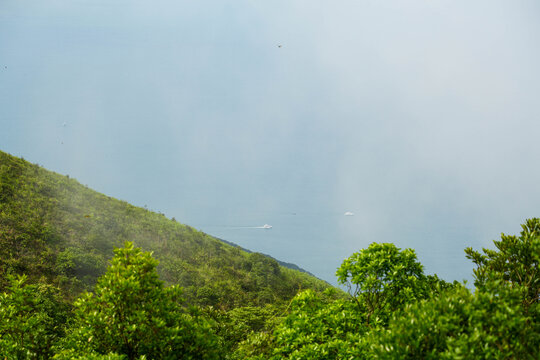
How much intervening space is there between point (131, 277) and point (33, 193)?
27.3 m

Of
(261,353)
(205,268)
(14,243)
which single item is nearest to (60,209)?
(14,243)

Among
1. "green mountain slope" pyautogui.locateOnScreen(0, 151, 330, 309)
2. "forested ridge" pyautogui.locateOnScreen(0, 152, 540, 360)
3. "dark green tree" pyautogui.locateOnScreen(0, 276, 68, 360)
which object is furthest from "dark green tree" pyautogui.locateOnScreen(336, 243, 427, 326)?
"green mountain slope" pyautogui.locateOnScreen(0, 151, 330, 309)

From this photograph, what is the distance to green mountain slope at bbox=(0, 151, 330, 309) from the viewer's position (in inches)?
858

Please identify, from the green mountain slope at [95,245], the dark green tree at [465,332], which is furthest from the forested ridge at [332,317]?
the green mountain slope at [95,245]

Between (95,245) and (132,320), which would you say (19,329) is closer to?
(132,320)

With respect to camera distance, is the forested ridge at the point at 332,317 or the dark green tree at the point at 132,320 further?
the dark green tree at the point at 132,320

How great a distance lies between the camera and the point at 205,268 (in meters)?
30.1

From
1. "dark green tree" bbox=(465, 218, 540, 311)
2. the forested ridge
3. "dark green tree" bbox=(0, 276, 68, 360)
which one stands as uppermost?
"dark green tree" bbox=(465, 218, 540, 311)

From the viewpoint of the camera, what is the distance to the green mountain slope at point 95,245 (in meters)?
21.8

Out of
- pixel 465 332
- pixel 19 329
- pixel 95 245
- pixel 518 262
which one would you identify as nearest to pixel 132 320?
pixel 19 329

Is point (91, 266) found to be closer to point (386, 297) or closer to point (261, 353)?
point (261, 353)

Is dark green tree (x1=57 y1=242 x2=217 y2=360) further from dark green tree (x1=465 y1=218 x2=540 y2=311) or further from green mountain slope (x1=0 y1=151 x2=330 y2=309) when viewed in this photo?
green mountain slope (x1=0 y1=151 x2=330 y2=309)

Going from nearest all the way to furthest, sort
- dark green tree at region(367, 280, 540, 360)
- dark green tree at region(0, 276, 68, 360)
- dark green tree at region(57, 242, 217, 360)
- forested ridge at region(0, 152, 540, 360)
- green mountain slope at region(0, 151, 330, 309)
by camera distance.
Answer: dark green tree at region(367, 280, 540, 360)
forested ridge at region(0, 152, 540, 360)
dark green tree at region(57, 242, 217, 360)
dark green tree at region(0, 276, 68, 360)
green mountain slope at region(0, 151, 330, 309)

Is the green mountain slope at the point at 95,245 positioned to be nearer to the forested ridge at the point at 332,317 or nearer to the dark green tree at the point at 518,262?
the forested ridge at the point at 332,317
